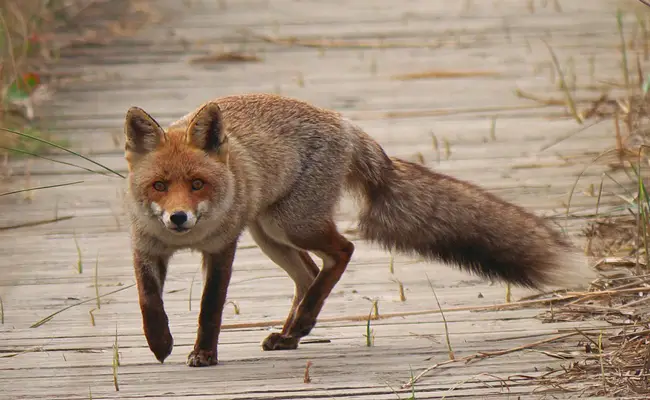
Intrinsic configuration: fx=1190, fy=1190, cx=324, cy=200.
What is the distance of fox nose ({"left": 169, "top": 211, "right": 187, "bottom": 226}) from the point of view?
12.7 ft

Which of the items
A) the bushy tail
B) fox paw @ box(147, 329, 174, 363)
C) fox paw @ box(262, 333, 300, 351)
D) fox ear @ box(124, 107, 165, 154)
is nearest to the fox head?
fox ear @ box(124, 107, 165, 154)

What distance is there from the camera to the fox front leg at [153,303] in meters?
4.04

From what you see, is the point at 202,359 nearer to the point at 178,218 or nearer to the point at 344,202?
the point at 178,218

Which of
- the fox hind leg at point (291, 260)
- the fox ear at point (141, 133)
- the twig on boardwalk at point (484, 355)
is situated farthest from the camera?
the fox hind leg at point (291, 260)

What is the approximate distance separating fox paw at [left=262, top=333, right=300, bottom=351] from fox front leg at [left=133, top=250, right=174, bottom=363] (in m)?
0.36

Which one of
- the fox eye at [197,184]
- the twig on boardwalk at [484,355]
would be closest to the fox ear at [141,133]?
the fox eye at [197,184]

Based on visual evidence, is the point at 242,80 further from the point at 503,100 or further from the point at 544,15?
the point at 544,15

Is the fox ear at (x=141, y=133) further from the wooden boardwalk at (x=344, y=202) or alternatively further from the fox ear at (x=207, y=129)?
the wooden boardwalk at (x=344, y=202)

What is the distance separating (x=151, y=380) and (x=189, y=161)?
777 millimetres

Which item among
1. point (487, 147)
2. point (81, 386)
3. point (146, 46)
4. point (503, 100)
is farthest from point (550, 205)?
point (146, 46)

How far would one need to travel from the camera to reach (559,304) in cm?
450

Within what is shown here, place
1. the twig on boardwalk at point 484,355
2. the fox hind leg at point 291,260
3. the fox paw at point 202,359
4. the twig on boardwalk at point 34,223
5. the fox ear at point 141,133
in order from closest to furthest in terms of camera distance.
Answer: the twig on boardwalk at point 484,355 → the fox paw at point 202,359 → the fox ear at point 141,133 → the fox hind leg at point 291,260 → the twig on boardwalk at point 34,223

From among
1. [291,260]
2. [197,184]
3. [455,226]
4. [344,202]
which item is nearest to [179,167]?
[197,184]

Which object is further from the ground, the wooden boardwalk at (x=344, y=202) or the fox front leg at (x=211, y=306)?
the fox front leg at (x=211, y=306)
